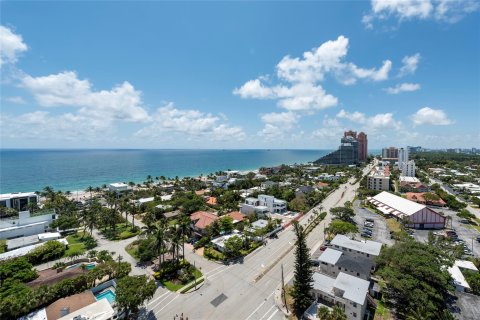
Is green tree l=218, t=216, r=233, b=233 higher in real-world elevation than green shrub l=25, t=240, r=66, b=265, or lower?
higher

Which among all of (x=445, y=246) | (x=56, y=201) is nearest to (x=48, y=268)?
(x=56, y=201)

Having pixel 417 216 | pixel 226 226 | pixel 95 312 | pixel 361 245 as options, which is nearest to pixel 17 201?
pixel 226 226

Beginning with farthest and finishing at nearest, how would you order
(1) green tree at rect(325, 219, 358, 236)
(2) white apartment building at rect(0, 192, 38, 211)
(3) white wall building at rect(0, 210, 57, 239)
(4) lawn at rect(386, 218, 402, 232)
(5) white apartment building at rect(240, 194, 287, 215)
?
(2) white apartment building at rect(0, 192, 38, 211) → (5) white apartment building at rect(240, 194, 287, 215) → (4) lawn at rect(386, 218, 402, 232) → (3) white wall building at rect(0, 210, 57, 239) → (1) green tree at rect(325, 219, 358, 236)

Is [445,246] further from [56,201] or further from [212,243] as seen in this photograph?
[56,201]

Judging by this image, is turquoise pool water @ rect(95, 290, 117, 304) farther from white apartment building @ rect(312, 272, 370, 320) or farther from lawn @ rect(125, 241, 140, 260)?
white apartment building @ rect(312, 272, 370, 320)

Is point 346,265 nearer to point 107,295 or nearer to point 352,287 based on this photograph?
point 352,287

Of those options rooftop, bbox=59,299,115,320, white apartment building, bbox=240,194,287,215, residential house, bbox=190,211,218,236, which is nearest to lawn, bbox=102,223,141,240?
residential house, bbox=190,211,218,236
